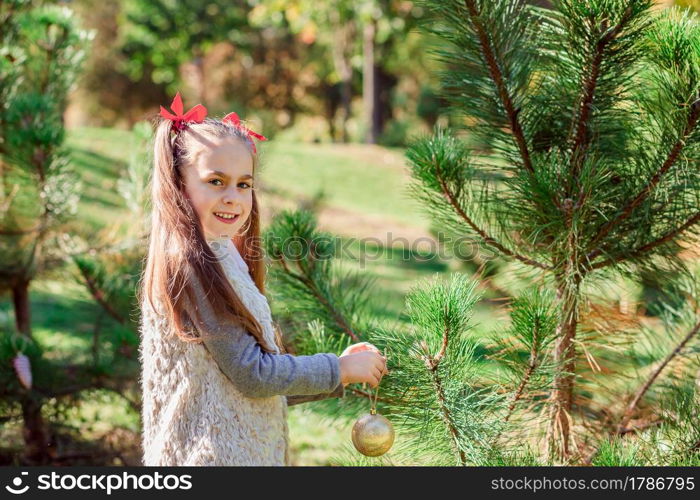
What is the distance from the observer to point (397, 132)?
46.1 ft

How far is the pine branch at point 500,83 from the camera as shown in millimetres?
1574

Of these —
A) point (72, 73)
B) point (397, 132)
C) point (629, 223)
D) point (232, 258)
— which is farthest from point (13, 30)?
point (397, 132)

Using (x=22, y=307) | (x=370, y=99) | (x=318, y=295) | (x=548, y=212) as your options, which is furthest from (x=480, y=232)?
(x=370, y=99)

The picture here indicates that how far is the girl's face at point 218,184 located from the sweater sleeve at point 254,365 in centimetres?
18

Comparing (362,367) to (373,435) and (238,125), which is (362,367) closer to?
(373,435)

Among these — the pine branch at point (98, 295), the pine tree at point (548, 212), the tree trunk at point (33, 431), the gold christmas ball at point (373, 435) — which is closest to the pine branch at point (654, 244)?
the pine tree at point (548, 212)

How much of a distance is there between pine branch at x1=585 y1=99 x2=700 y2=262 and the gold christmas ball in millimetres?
585

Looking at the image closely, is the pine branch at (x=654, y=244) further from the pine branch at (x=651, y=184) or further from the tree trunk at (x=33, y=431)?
the tree trunk at (x=33, y=431)

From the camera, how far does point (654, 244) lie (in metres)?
1.63

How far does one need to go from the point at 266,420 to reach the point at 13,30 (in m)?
2.56

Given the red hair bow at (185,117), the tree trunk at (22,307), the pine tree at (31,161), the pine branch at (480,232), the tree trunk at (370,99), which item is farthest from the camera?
the tree trunk at (370,99)

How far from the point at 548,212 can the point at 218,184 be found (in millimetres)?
753

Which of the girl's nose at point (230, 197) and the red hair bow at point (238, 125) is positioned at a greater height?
the red hair bow at point (238, 125)
